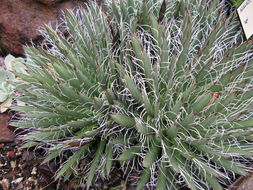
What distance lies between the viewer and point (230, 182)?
2.14 m

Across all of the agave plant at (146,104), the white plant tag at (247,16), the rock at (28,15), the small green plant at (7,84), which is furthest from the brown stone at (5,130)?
the white plant tag at (247,16)

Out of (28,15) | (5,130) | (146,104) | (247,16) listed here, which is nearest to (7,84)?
(5,130)

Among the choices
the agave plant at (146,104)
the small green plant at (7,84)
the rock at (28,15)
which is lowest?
the agave plant at (146,104)

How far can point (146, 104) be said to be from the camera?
2.00m

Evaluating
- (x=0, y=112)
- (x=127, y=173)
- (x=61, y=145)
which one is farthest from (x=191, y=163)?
(x=0, y=112)

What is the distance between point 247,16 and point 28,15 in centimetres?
195

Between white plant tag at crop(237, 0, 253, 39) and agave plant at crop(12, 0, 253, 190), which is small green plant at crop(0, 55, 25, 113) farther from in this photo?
white plant tag at crop(237, 0, 253, 39)

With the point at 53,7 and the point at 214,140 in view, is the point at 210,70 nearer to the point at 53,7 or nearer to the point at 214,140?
the point at 214,140

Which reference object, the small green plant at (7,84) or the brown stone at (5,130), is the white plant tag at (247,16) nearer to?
the small green plant at (7,84)

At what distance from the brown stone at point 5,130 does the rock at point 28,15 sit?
2.36 feet

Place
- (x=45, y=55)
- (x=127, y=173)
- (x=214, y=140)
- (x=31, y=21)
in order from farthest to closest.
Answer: (x=31, y=21) → (x=45, y=55) → (x=127, y=173) → (x=214, y=140)

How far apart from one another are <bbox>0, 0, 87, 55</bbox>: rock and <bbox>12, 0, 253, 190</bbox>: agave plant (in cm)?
61

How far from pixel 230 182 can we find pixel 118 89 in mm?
959

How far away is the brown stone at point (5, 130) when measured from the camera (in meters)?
2.88
